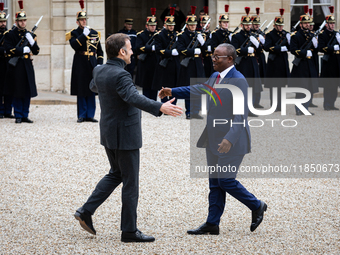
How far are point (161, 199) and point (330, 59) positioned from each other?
788 cm

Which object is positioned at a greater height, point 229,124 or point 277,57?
point 277,57

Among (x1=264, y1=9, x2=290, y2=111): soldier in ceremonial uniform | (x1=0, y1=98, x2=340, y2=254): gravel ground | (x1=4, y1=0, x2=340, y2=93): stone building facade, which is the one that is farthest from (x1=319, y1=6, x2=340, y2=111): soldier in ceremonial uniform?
(x1=4, y1=0, x2=340, y2=93): stone building facade

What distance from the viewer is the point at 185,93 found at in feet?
14.4

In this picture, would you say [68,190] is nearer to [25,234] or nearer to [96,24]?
[25,234]

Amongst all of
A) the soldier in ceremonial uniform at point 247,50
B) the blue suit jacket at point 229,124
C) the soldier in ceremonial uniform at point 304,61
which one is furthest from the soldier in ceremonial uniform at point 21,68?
the blue suit jacket at point 229,124

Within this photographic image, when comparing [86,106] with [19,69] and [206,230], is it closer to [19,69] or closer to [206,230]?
[19,69]

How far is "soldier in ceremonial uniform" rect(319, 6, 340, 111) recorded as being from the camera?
38.8ft

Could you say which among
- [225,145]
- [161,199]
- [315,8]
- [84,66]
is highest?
[315,8]

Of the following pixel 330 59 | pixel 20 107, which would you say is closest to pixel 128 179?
pixel 20 107

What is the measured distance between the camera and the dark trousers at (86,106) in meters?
10.2

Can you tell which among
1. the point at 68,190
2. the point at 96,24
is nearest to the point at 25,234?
the point at 68,190

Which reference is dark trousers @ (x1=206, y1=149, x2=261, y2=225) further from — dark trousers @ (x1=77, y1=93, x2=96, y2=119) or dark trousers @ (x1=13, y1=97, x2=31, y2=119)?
dark trousers @ (x1=13, y1=97, x2=31, y2=119)

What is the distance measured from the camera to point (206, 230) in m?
4.27

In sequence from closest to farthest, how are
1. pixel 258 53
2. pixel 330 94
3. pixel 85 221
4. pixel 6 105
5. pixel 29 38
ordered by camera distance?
pixel 85 221
pixel 29 38
pixel 6 105
pixel 258 53
pixel 330 94
